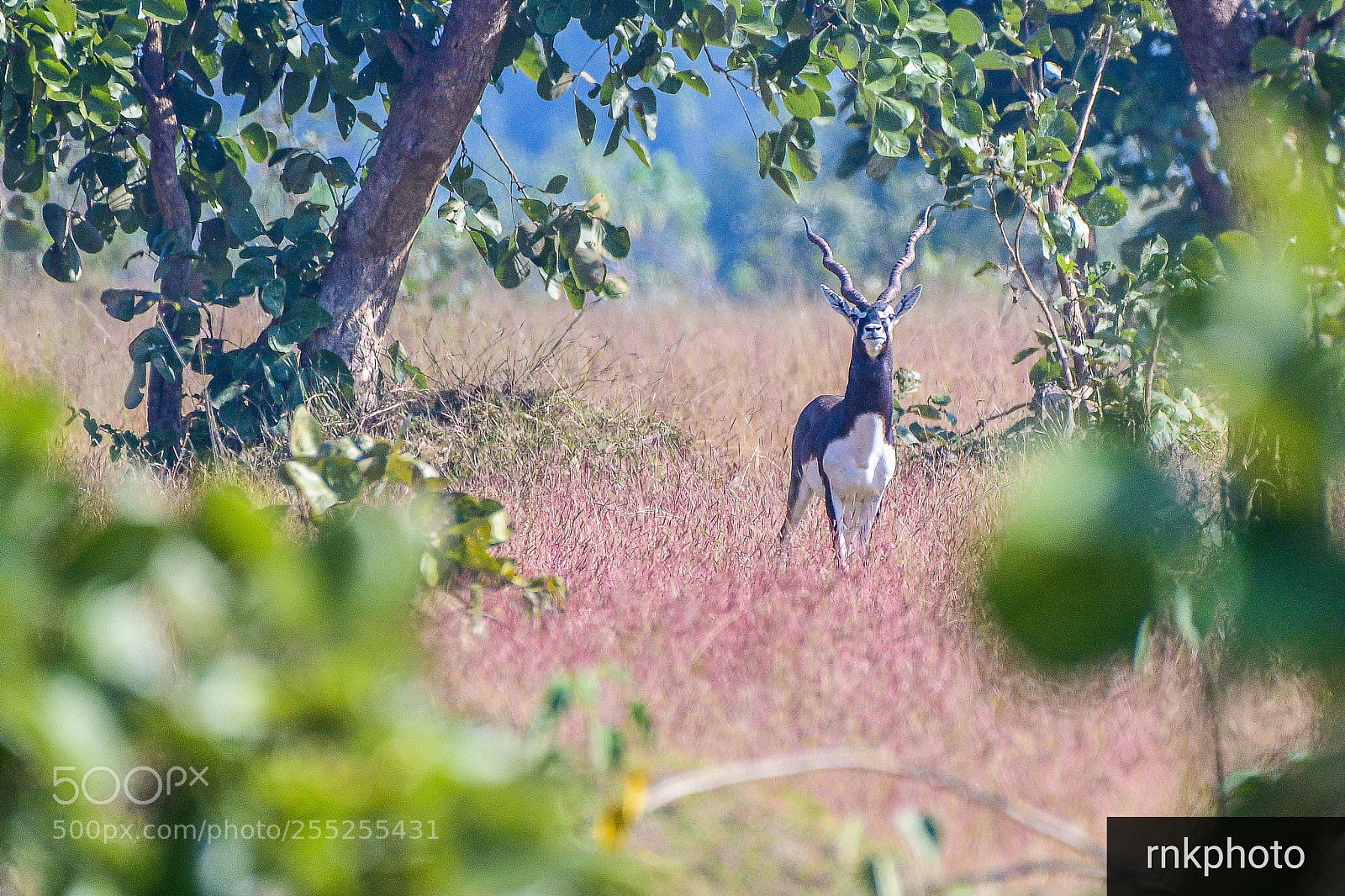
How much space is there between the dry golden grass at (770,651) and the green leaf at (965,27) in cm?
172

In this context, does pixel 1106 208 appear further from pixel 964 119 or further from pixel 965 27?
pixel 965 27

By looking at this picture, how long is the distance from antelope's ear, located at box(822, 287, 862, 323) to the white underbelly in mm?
521

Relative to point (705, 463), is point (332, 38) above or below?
above

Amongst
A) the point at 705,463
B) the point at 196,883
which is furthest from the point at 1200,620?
the point at 705,463

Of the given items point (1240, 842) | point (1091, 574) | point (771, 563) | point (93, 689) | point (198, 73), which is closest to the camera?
point (1091, 574)

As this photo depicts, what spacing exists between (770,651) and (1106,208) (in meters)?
2.98

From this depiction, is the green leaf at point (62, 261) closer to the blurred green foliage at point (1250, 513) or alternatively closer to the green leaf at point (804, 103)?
the green leaf at point (804, 103)

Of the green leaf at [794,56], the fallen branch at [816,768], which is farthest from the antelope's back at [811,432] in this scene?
the fallen branch at [816,768]

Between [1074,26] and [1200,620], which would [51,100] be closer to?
[1200,620]

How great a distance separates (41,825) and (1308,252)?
2.72 ft

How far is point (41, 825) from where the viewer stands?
0.73m

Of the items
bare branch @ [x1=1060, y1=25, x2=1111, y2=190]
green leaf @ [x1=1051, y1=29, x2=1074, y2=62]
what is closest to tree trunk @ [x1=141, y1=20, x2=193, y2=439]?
bare branch @ [x1=1060, y1=25, x2=1111, y2=190]

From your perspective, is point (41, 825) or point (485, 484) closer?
point (41, 825)

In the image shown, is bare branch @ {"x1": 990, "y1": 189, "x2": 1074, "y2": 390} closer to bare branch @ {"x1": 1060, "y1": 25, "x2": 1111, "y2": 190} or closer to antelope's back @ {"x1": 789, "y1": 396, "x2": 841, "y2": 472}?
bare branch @ {"x1": 1060, "y1": 25, "x2": 1111, "y2": 190}
